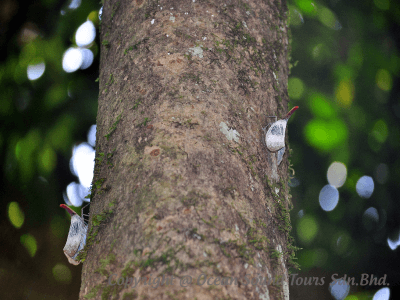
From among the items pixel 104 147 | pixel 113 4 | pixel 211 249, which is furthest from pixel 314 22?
pixel 211 249

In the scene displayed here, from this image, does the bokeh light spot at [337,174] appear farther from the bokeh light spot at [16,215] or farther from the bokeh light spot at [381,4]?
the bokeh light spot at [16,215]

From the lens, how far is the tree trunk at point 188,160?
92 centimetres

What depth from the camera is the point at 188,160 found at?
104 centimetres

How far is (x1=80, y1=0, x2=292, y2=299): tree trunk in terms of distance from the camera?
915mm

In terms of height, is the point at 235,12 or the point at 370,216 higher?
the point at 235,12

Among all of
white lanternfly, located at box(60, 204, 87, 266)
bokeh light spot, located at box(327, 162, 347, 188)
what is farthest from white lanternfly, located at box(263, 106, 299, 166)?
bokeh light spot, located at box(327, 162, 347, 188)

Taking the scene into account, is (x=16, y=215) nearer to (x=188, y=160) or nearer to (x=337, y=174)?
(x=188, y=160)

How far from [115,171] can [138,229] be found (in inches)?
10.7

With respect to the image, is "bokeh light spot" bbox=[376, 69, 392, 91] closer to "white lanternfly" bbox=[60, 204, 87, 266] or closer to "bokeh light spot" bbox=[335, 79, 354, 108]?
"bokeh light spot" bbox=[335, 79, 354, 108]

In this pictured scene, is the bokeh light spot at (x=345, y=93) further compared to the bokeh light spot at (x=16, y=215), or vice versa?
the bokeh light spot at (x=16, y=215)

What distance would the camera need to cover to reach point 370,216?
324 cm

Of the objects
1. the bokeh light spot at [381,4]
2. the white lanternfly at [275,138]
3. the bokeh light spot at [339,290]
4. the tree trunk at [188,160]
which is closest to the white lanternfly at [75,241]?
the tree trunk at [188,160]

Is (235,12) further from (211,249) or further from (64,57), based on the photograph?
(64,57)

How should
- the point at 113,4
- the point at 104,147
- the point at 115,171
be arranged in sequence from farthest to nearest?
the point at 113,4
the point at 104,147
the point at 115,171
